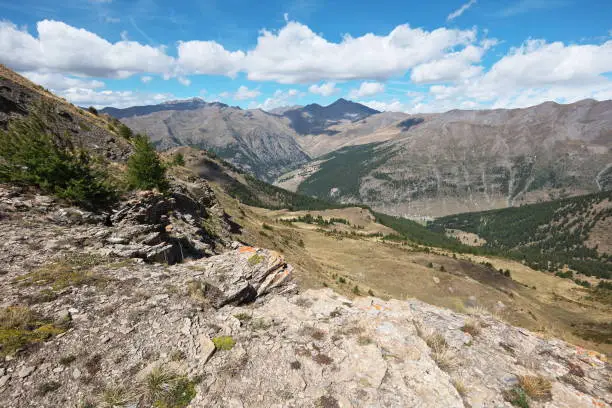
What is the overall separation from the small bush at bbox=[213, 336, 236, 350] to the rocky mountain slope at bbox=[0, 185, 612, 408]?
35mm

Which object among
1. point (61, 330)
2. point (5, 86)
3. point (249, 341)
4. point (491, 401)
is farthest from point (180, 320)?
point (5, 86)

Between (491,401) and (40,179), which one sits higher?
(40,179)

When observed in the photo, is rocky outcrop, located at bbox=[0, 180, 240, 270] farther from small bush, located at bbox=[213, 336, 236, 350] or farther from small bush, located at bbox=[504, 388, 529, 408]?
small bush, located at bbox=[504, 388, 529, 408]

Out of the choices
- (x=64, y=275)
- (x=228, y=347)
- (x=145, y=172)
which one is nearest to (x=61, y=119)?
(x=145, y=172)

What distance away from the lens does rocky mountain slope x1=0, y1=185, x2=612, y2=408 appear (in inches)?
334

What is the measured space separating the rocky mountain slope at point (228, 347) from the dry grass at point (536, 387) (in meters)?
0.04

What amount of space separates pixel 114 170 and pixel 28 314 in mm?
26026

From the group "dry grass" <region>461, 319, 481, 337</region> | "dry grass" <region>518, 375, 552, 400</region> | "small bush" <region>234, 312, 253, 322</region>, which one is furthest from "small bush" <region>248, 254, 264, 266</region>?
"dry grass" <region>518, 375, 552, 400</region>

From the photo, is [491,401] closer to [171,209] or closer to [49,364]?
[49,364]

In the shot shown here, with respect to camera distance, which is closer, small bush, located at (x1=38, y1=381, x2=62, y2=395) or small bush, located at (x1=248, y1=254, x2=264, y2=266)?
small bush, located at (x1=38, y1=381, x2=62, y2=395)

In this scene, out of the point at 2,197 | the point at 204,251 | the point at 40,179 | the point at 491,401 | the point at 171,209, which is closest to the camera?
the point at 491,401

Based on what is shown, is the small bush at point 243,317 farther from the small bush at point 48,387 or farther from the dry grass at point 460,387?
the dry grass at point 460,387

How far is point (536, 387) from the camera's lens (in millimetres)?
9938

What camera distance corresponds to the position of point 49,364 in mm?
8383
